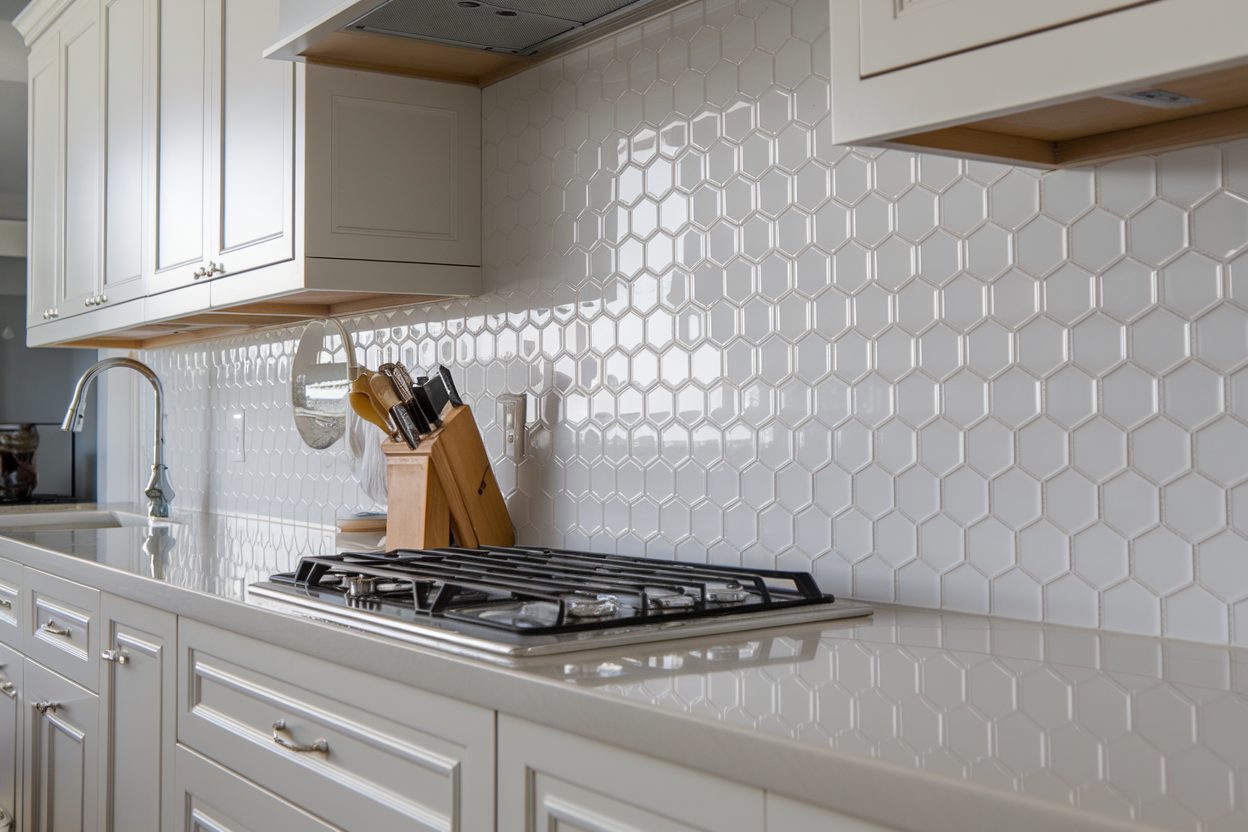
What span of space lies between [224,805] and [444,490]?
0.65m

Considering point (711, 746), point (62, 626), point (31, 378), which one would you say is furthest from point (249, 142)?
point (31, 378)

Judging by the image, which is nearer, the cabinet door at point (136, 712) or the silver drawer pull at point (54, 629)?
the cabinet door at point (136, 712)

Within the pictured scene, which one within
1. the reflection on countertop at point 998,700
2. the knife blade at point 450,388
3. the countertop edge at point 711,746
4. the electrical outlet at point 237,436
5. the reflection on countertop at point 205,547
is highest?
the knife blade at point 450,388

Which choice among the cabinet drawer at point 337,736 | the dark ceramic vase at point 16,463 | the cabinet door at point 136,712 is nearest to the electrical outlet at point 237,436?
the cabinet door at point 136,712

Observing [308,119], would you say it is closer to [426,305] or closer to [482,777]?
[426,305]

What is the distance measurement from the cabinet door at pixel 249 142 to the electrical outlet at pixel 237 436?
2.79 ft

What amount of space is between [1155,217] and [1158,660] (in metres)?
0.49

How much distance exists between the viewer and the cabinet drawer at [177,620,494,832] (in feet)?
4.23

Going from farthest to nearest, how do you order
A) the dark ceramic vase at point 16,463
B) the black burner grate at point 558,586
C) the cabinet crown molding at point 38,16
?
the dark ceramic vase at point 16,463 < the cabinet crown molding at point 38,16 < the black burner grate at point 558,586

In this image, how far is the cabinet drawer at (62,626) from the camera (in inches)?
91.4

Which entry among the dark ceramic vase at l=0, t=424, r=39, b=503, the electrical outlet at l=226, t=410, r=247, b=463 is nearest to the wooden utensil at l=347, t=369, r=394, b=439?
the electrical outlet at l=226, t=410, r=247, b=463

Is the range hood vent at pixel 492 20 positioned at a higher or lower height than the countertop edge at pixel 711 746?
higher

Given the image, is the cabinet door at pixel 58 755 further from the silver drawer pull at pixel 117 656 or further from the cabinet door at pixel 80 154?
the cabinet door at pixel 80 154

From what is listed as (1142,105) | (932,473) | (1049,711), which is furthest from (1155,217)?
(1049,711)
